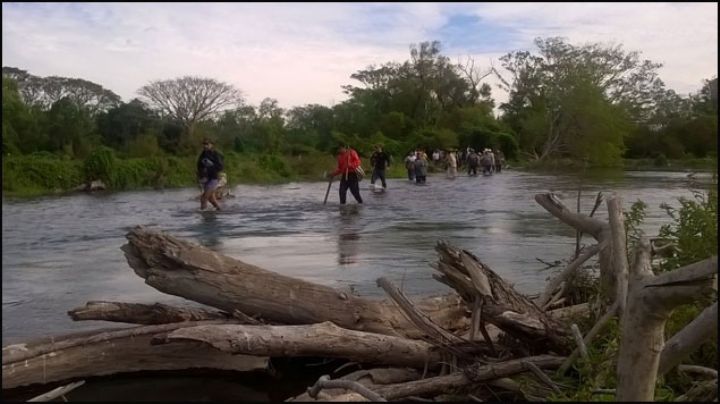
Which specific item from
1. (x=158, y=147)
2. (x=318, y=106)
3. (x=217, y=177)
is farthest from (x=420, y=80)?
(x=217, y=177)

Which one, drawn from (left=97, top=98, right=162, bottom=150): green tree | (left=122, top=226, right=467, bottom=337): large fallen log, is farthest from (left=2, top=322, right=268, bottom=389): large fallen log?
(left=97, top=98, right=162, bottom=150): green tree

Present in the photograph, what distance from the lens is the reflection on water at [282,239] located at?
33.0 ft

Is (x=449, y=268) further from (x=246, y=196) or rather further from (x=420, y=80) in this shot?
(x=420, y=80)

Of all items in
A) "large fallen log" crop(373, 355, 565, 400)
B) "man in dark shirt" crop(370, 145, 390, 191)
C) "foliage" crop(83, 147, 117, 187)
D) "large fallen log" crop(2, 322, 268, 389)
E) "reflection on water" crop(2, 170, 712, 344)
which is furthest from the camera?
"foliage" crop(83, 147, 117, 187)

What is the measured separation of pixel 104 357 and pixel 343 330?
1931 millimetres

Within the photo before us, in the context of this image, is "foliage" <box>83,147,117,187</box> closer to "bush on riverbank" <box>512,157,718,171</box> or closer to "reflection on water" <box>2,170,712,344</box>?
"reflection on water" <box>2,170,712,344</box>

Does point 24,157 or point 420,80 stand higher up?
point 420,80

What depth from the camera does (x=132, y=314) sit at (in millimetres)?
7152

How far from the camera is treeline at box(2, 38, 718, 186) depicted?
126ft

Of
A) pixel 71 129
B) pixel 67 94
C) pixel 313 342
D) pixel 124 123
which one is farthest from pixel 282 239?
pixel 67 94

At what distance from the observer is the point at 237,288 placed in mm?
7086

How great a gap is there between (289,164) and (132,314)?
121 feet

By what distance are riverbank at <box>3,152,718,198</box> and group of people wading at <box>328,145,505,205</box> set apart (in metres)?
3.02

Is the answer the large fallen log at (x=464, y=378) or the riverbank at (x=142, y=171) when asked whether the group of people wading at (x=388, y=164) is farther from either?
the large fallen log at (x=464, y=378)
